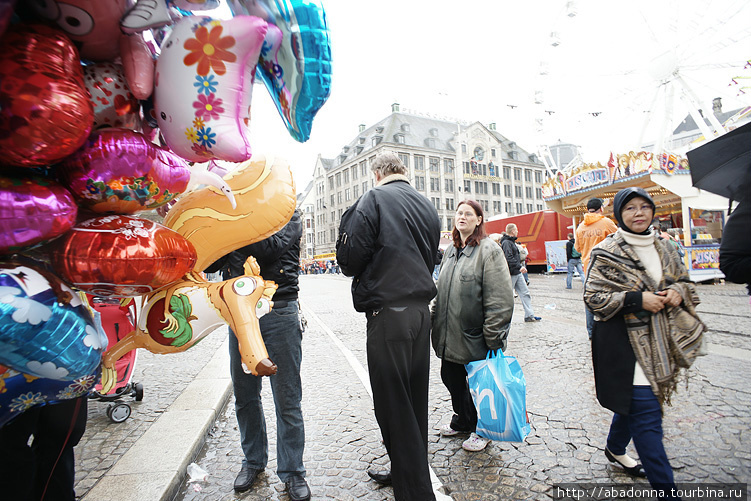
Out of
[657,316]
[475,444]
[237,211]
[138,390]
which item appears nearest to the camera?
[237,211]

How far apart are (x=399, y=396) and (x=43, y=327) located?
1.53 metres

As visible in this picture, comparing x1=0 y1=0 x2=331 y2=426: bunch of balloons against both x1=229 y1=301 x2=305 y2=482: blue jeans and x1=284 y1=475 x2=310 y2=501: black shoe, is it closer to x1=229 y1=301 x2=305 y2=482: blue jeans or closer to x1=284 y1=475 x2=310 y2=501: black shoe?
x1=229 y1=301 x2=305 y2=482: blue jeans

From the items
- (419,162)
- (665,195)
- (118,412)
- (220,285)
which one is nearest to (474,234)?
(220,285)

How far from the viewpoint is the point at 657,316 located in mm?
2244

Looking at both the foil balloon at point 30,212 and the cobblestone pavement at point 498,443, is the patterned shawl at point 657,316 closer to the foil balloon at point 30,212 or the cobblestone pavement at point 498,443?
the cobblestone pavement at point 498,443

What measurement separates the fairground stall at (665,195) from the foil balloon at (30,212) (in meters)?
12.4

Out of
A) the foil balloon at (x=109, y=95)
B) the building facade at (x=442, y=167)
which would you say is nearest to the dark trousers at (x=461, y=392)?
the foil balloon at (x=109, y=95)

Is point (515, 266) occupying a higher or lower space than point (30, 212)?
lower

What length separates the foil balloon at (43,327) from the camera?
103 cm

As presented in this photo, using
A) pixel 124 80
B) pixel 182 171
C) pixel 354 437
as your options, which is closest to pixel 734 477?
pixel 354 437

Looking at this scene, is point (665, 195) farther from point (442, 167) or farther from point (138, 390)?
point (442, 167)

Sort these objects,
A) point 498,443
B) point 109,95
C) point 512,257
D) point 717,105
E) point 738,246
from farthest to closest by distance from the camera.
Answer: point 717,105 < point 512,257 < point 498,443 < point 738,246 < point 109,95

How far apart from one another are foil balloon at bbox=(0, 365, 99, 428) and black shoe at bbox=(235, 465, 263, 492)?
4.93 feet

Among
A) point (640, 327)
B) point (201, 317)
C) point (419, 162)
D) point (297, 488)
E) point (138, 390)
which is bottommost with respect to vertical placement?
point (297, 488)
